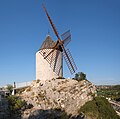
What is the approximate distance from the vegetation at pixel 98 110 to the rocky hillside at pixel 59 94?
1.33 meters

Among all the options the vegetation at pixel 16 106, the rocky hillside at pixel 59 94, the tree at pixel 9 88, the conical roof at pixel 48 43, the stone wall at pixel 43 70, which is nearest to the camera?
the vegetation at pixel 16 106

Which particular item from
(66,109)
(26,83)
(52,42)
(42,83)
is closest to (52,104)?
(66,109)

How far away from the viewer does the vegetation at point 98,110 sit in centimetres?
1886

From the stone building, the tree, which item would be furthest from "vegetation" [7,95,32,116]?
the stone building

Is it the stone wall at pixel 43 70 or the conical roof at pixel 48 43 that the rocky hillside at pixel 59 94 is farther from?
the conical roof at pixel 48 43

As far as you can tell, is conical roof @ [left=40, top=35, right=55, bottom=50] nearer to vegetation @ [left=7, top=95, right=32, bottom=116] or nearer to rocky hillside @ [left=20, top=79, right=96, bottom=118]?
rocky hillside @ [left=20, top=79, right=96, bottom=118]

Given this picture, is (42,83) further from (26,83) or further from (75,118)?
(75,118)

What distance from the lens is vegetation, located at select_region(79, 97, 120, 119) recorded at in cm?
1886

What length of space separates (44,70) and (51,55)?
2.41 meters

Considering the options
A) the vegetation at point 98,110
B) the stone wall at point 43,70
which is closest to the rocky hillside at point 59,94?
the stone wall at point 43,70

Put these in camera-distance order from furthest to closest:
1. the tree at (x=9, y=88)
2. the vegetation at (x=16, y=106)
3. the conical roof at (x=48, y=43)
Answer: the conical roof at (x=48, y=43), the tree at (x=9, y=88), the vegetation at (x=16, y=106)

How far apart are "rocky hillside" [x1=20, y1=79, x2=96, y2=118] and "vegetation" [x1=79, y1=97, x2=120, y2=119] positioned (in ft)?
4.36

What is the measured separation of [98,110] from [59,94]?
20.4ft

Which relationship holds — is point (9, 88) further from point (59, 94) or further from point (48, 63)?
point (59, 94)
